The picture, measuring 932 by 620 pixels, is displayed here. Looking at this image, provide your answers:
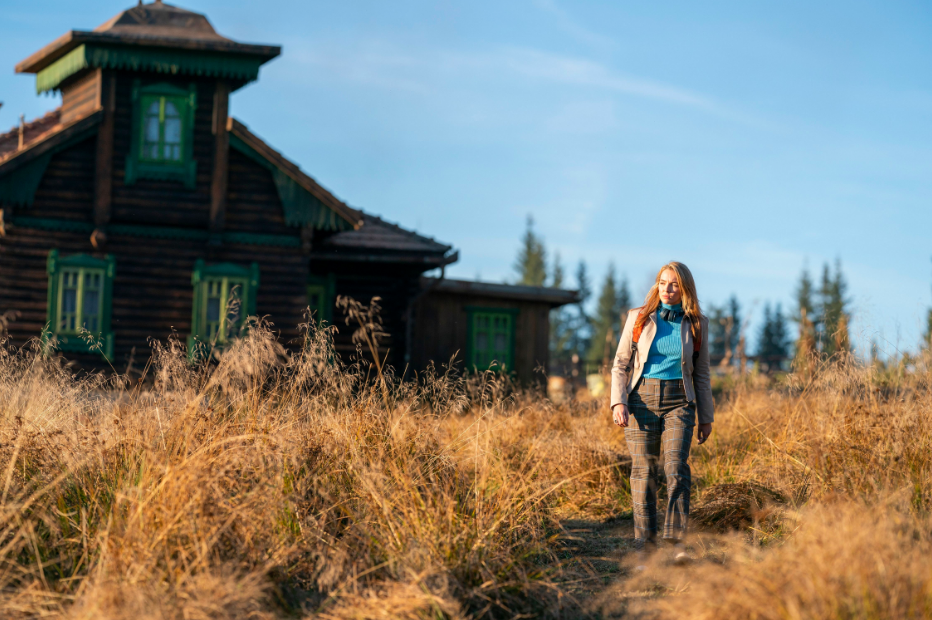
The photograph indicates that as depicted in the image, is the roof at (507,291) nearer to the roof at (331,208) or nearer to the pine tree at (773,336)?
the roof at (331,208)

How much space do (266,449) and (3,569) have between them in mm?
1304

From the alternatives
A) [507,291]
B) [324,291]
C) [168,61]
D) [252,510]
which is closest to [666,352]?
[252,510]

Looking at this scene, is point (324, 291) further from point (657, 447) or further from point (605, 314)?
point (605, 314)

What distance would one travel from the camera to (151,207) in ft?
45.1

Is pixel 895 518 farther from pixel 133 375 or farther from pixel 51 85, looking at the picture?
pixel 51 85

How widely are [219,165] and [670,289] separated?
34.5ft

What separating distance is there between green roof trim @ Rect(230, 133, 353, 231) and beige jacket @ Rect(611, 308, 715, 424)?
9.54 m

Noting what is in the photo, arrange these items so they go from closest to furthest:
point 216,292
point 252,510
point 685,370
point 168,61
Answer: point 252,510
point 685,370
point 168,61
point 216,292

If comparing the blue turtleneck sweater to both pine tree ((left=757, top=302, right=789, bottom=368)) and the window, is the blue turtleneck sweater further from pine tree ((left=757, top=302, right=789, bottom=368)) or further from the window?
pine tree ((left=757, top=302, right=789, bottom=368))

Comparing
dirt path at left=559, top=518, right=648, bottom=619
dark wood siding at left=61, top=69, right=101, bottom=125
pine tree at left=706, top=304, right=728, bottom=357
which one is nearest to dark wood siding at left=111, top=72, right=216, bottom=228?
dark wood siding at left=61, top=69, right=101, bottom=125

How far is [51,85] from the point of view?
1551 centimetres

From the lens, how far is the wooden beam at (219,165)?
1382 centimetres

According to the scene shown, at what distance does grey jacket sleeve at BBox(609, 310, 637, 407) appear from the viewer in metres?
5.03

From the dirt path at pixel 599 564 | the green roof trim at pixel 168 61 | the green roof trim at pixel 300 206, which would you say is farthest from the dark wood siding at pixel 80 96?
the dirt path at pixel 599 564
